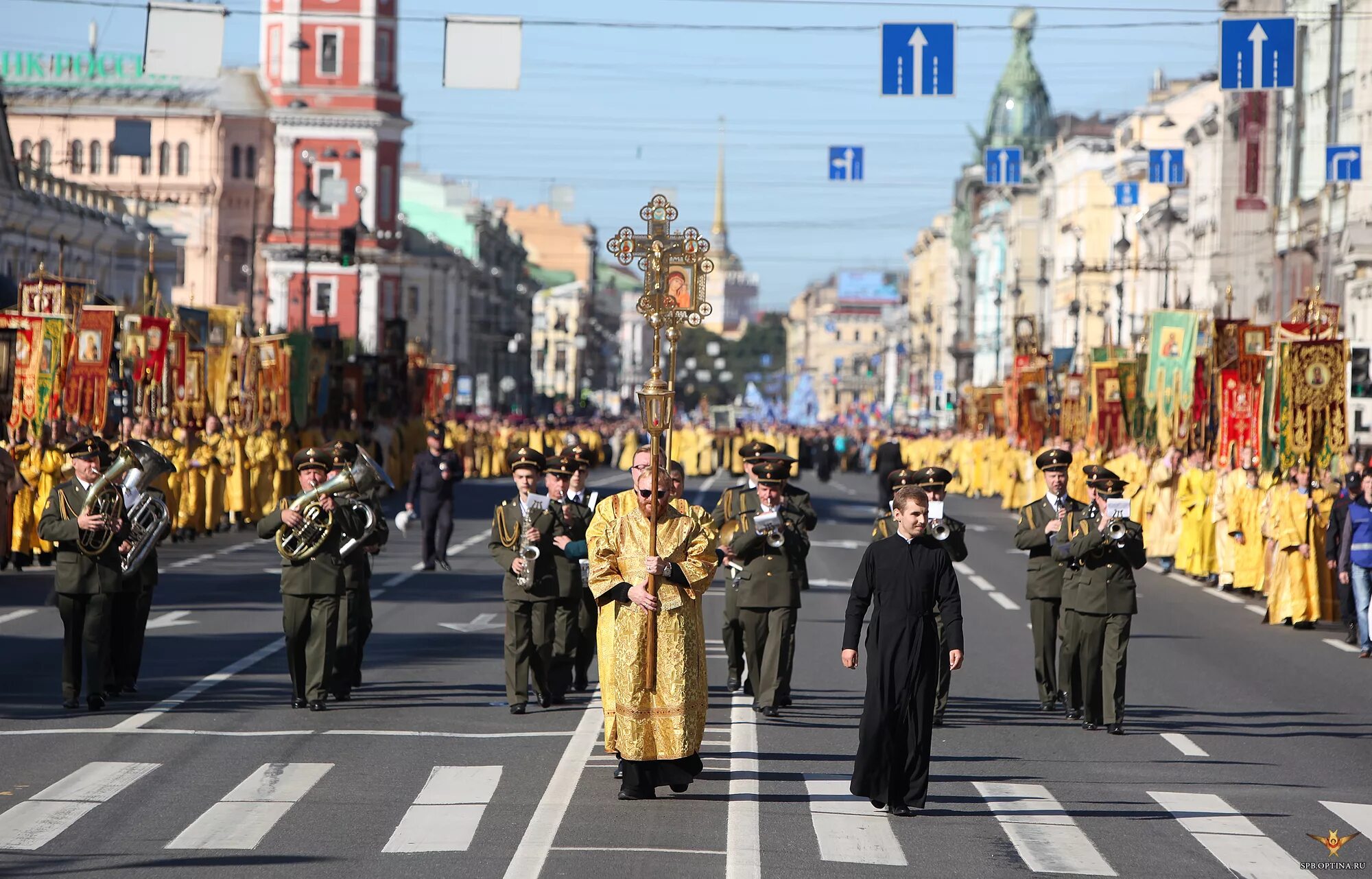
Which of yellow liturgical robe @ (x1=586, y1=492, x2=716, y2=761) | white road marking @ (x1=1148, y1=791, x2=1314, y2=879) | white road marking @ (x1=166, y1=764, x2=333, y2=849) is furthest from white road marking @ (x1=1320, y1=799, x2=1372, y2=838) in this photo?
white road marking @ (x1=166, y1=764, x2=333, y2=849)

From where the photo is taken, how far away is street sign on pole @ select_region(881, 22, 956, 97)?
78.9 ft

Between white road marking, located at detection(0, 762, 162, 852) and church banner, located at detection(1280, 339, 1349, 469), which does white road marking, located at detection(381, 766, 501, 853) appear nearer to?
white road marking, located at detection(0, 762, 162, 852)

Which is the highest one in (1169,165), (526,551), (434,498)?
(1169,165)

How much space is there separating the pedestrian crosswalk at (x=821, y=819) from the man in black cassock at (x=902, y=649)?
0.21m

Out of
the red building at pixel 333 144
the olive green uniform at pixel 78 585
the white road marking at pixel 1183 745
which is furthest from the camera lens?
the red building at pixel 333 144

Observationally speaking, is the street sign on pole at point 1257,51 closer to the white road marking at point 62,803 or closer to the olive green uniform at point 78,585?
the olive green uniform at point 78,585

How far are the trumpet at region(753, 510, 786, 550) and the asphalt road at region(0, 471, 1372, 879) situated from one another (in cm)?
107

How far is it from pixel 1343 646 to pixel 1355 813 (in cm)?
934

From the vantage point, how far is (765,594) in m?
14.5

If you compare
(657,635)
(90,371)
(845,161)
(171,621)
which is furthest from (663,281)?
(845,161)

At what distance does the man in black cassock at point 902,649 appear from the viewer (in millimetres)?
10328

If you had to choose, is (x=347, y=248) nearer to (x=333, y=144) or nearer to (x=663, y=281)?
(x=663, y=281)

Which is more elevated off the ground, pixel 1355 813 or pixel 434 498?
A: pixel 434 498

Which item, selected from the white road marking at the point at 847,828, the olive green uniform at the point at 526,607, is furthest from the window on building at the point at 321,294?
the white road marking at the point at 847,828
